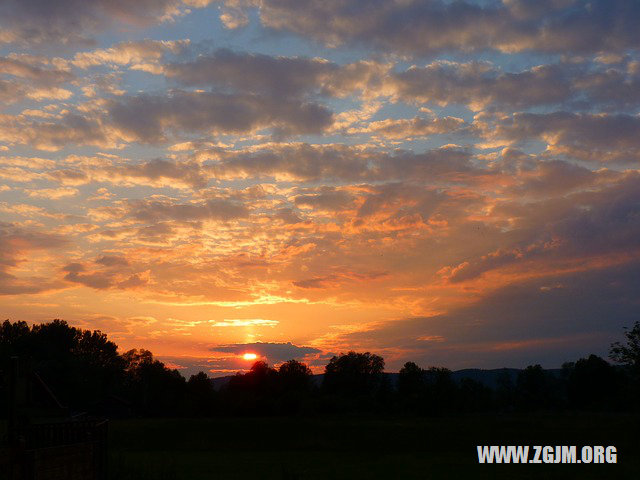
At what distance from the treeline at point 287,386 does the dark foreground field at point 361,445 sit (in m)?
16.1

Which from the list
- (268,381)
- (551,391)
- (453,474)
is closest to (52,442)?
(453,474)

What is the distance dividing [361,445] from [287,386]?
79.5 m

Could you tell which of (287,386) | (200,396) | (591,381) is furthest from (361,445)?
(591,381)

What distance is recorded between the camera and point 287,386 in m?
155

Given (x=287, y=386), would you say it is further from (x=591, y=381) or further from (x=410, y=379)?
(x=591, y=381)

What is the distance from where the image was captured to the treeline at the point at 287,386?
123 metres

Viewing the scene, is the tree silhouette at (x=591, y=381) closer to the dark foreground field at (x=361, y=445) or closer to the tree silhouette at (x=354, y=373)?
the tree silhouette at (x=354, y=373)

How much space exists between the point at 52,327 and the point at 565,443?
14779 cm

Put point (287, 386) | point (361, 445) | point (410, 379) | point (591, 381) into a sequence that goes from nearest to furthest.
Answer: point (361, 445)
point (287, 386)
point (410, 379)
point (591, 381)

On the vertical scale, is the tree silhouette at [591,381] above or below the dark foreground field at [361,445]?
above

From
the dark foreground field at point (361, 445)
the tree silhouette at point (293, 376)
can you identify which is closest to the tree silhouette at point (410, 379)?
the tree silhouette at point (293, 376)

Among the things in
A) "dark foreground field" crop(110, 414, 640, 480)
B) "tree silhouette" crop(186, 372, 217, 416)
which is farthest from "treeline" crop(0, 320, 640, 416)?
"dark foreground field" crop(110, 414, 640, 480)

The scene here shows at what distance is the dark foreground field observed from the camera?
5406cm

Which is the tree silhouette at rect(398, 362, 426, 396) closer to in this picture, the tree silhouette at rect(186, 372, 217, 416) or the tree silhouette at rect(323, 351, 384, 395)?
the tree silhouette at rect(323, 351, 384, 395)
